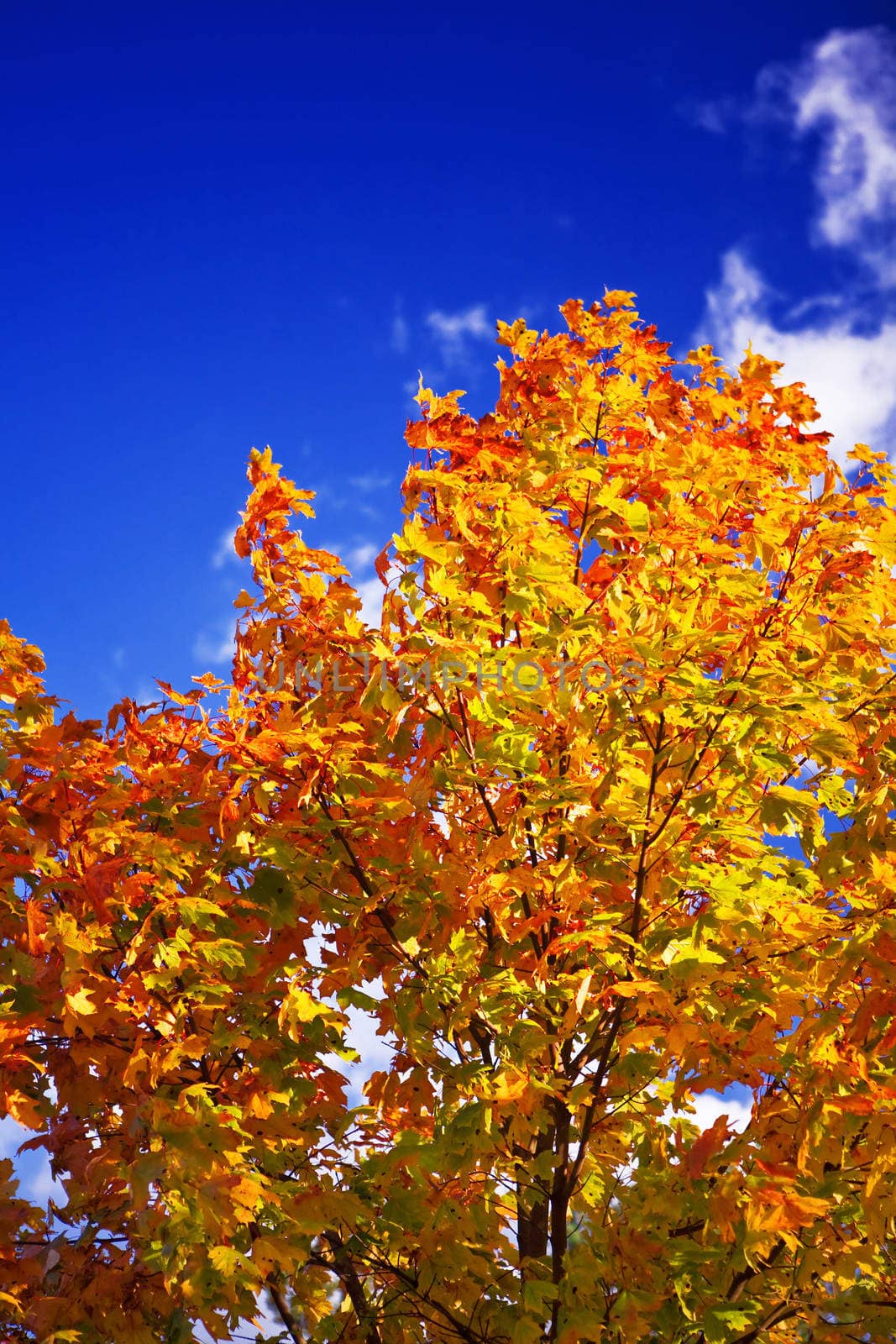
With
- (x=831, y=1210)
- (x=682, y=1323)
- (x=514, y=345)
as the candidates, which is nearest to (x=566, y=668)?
(x=514, y=345)

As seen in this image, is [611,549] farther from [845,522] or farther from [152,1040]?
[152,1040]

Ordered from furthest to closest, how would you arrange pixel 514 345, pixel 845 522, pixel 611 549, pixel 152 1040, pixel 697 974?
pixel 611 549
pixel 514 345
pixel 152 1040
pixel 845 522
pixel 697 974

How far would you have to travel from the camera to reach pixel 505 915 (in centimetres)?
486

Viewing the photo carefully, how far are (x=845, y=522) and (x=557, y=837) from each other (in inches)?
74.3

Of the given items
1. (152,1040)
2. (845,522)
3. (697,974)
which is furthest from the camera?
(152,1040)

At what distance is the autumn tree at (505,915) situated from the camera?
434 cm

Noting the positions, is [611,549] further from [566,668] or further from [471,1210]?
[471,1210]

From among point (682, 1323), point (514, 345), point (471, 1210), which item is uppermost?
point (514, 345)

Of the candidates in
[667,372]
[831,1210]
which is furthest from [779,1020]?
[667,372]

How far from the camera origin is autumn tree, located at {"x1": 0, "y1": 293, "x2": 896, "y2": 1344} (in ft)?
14.2

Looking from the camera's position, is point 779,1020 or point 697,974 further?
point 779,1020

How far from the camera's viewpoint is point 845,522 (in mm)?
4605

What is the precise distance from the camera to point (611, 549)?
6293mm

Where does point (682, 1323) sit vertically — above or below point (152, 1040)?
below
